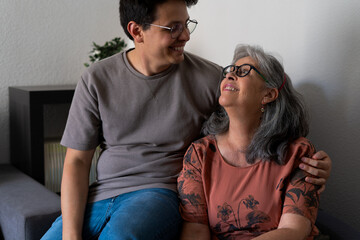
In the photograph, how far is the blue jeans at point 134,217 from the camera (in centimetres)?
149

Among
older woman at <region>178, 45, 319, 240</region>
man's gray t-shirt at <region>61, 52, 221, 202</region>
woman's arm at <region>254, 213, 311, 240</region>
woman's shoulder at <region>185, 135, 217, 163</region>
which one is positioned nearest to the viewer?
woman's arm at <region>254, 213, 311, 240</region>

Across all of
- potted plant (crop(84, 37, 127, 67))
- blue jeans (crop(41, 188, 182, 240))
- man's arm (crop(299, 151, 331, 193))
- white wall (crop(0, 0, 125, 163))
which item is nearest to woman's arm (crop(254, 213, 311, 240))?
man's arm (crop(299, 151, 331, 193))

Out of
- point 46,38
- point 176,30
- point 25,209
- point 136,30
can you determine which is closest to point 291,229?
point 176,30

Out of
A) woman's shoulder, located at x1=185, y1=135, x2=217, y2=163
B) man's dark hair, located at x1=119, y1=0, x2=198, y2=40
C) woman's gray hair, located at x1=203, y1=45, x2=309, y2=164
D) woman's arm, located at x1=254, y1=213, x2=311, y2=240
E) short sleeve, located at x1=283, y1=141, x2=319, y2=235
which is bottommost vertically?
woman's arm, located at x1=254, y1=213, x2=311, y2=240

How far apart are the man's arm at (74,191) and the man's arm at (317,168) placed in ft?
2.74

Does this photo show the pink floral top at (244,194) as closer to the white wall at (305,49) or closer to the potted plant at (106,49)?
the white wall at (305,49)

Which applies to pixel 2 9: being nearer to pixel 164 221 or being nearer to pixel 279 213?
pixel 164 221

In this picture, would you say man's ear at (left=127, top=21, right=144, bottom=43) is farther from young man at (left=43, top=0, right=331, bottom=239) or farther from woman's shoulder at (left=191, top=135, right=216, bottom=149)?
woman's shoulder at (left=191, top=135, right=216, bottom=149)

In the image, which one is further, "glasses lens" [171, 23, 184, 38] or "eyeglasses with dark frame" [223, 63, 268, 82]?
"glasses lens" [171, 23, 184, 38]

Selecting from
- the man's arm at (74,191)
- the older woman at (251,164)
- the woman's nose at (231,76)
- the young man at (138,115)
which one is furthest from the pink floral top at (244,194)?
the man's arm at (74,191)

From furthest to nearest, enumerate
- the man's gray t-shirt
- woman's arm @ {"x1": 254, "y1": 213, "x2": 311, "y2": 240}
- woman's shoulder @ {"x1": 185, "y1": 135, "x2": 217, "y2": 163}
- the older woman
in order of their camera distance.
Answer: the man's gray t-shirt → woman's shoulder @ {"x1": 185, "y1": 135, "x2": 217, "y2": 163} → the older woman → woman's arm @ {"x1": 254, "y1": 213, "x2": 311, "y2": 240}

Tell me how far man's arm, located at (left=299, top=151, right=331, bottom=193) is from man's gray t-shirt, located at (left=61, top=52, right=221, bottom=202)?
49 centimetres

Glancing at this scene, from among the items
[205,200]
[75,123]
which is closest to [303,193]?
[205,200]

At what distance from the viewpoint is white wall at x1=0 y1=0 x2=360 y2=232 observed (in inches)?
65.1
